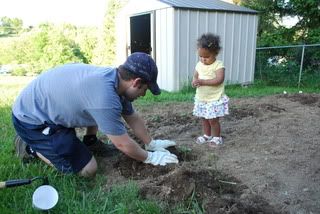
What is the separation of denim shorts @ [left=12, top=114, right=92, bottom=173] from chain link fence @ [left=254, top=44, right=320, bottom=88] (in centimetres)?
713

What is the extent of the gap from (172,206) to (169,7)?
5.63 metres

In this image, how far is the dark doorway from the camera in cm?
988

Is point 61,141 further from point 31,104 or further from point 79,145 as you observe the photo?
point 31,104

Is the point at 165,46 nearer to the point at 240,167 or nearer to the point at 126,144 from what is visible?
the point at 240,167

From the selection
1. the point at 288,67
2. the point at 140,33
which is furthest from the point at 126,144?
the point at 288,67

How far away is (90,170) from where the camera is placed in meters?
2.81

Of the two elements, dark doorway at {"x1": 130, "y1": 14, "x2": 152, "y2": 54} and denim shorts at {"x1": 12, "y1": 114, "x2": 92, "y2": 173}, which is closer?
denim shorts at {"x1": 12, "y1": 114, "x2": 92, "y2": 173}

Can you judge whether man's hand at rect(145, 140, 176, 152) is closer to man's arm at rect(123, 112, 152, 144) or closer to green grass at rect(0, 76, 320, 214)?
man's arm at rect(123, 112, 152, 144)

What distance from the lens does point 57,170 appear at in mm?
2811

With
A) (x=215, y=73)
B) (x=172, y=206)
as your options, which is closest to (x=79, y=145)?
(x=172, y=206)

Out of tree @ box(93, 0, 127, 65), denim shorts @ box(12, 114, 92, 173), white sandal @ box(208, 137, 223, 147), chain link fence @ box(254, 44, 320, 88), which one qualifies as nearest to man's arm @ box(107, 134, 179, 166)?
denim shorts @ box(12, 114, 92, 173)

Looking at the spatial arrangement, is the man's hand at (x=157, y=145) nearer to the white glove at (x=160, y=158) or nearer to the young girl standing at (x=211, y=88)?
the white glove at (x=160, y=158)

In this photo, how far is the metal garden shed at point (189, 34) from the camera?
24.2 ft

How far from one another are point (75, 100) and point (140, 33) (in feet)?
26.1
